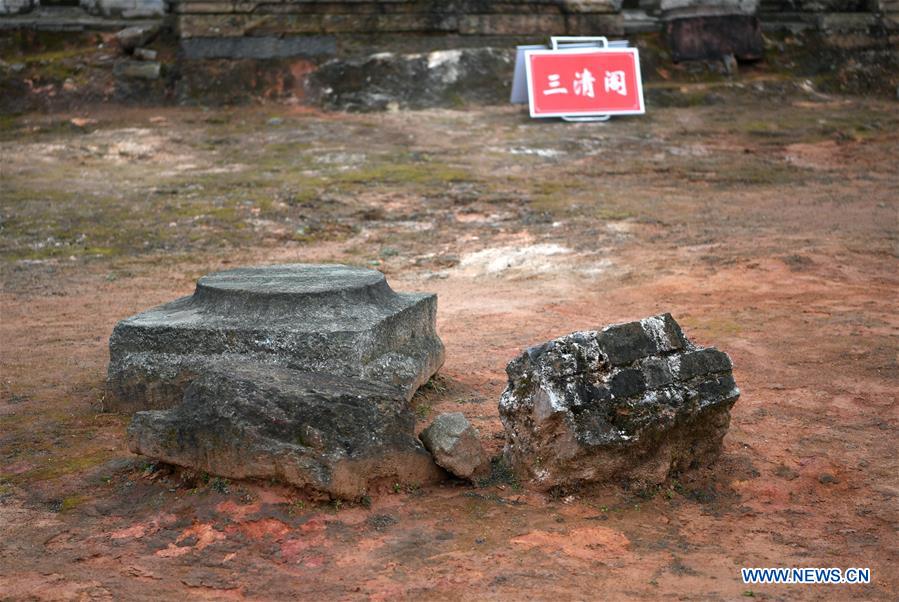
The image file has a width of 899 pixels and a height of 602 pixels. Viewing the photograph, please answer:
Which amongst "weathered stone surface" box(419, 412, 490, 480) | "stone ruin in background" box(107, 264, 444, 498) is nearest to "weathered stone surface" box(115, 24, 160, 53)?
"stone ruin in background" box(107, 264, 444, 498)

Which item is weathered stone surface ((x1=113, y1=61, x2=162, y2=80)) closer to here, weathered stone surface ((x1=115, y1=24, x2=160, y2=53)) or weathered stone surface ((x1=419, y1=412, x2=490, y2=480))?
weathered stone surface ((x1=115, y1=24, x2=160, y2=53))

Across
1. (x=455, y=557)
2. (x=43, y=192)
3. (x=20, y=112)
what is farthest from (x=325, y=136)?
(x=455, y=557)

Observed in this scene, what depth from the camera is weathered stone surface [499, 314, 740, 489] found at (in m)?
4.28

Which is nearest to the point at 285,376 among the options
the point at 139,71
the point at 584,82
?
the point at 584,82

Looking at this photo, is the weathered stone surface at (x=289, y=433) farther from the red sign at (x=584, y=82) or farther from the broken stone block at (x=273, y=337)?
the red sign at (x=584, y=82)

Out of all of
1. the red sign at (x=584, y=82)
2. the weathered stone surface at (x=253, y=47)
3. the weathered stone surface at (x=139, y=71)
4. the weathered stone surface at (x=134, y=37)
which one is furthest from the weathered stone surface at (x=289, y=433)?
the weathered stone surface at (x=134, y=37)

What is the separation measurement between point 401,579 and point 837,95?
12544 millimetres

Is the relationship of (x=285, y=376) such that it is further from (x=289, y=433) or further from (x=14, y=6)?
(x=14, y=6)

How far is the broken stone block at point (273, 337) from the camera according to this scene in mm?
4926

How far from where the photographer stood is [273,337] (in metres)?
4.94

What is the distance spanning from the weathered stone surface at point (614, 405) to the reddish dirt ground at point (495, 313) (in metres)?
0.14

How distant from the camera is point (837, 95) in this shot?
14.4 metres

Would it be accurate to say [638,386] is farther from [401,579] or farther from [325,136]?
[325,136]

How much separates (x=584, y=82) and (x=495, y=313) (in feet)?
21.8
